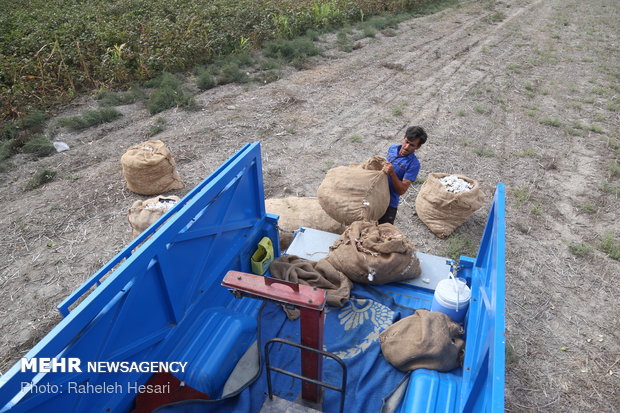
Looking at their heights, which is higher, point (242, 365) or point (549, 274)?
point (242, 365)

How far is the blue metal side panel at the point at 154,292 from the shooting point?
5.54ft

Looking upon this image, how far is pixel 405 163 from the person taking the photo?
13.1 ft

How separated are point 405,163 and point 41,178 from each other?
5274 millimetres

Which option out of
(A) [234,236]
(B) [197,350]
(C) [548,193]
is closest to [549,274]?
(C) [548,193]

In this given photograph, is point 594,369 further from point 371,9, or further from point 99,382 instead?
point 371,9

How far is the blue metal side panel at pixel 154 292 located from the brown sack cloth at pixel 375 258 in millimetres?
822

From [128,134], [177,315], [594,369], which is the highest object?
[177,315]

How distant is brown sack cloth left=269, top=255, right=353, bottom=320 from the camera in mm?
3309

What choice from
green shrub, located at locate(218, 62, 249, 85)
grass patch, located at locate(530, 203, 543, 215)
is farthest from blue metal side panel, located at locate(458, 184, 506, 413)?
green shrub, located at locate(218, 62, 249, 85)

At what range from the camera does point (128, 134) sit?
7.07 metres

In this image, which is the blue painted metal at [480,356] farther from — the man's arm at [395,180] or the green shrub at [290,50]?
the green shrub at [290,50]

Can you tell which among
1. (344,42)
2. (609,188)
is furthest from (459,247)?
(344,42)

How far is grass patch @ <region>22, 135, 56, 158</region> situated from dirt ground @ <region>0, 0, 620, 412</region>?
23 centimetres

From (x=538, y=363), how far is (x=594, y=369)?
475mm
